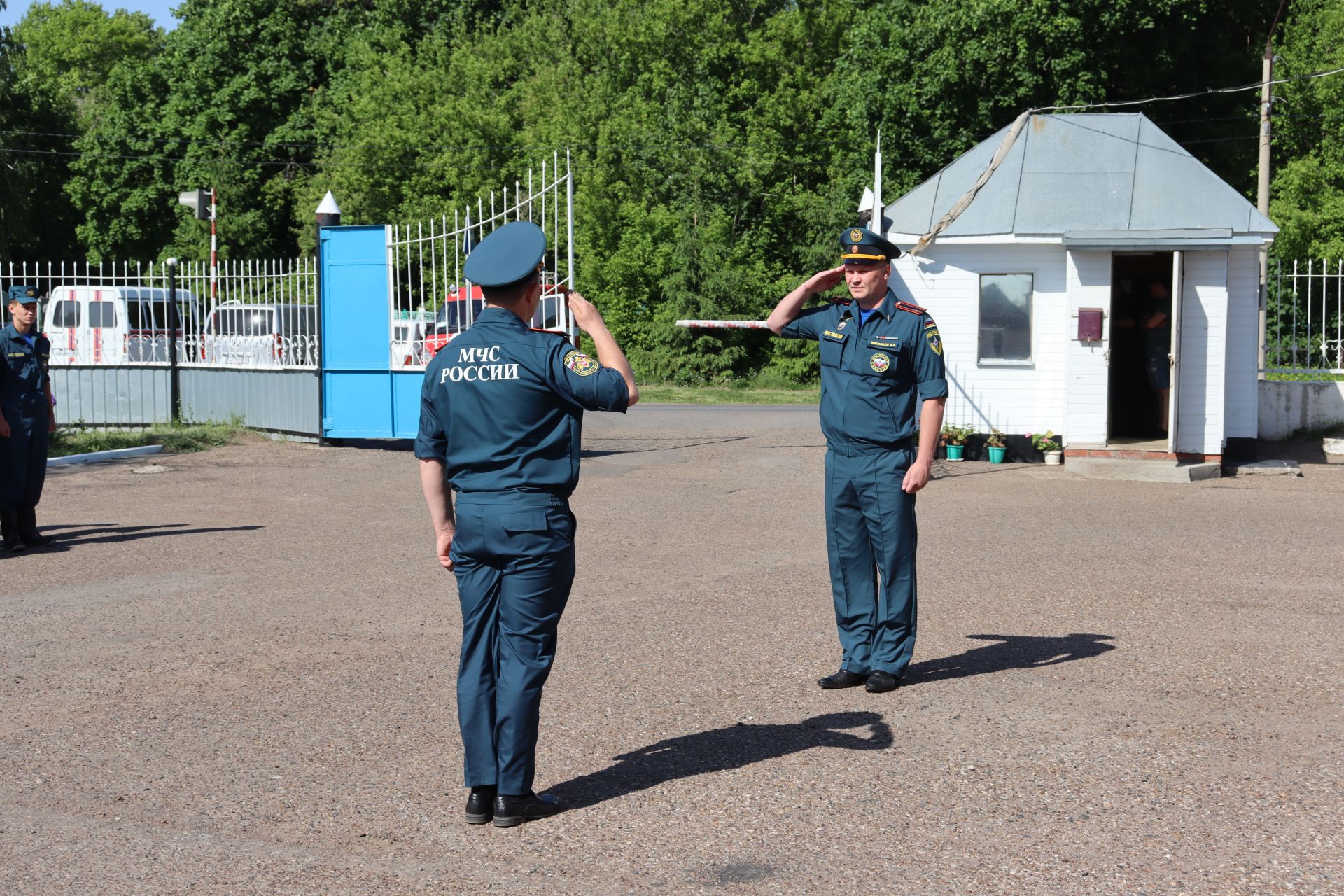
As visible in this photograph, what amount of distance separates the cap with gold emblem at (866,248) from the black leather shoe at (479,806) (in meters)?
2.91

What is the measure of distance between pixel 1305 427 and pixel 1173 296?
3508 millimetres

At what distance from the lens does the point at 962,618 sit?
24.8ft

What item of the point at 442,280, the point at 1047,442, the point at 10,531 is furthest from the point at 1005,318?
the point at 10,531

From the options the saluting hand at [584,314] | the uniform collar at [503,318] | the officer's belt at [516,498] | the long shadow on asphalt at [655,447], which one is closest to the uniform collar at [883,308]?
the saluting hand at [584,314]

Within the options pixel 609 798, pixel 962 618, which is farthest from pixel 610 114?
pixel 609 798

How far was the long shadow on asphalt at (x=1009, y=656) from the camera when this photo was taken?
6.35 m

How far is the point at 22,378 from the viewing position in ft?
33.8

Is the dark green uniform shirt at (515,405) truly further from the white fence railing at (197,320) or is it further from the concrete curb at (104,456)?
the white fence railing at (197,320)

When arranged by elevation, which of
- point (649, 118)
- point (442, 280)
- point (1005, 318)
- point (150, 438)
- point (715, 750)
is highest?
point (649, 118)

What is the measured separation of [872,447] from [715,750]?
1.64 metres

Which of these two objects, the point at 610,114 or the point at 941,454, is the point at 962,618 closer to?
the point at 941,454

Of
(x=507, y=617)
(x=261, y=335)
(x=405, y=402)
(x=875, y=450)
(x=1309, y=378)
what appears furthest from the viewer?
(x=261, y=335)

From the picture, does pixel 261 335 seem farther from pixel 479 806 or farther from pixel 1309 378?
pixel 479 806

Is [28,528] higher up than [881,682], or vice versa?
[28,528]
